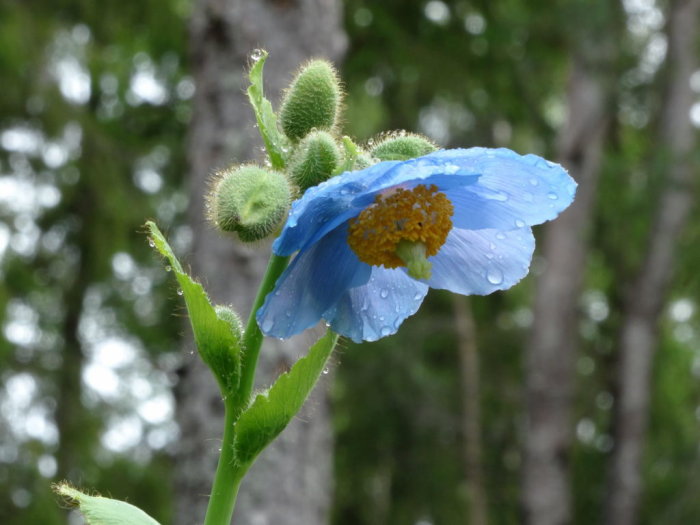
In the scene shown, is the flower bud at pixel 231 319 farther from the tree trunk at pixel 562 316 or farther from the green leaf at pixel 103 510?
the tree trunk at pixel 562 316

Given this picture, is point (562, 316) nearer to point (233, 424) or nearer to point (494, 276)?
point (494, 276)

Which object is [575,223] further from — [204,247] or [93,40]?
[204,247]

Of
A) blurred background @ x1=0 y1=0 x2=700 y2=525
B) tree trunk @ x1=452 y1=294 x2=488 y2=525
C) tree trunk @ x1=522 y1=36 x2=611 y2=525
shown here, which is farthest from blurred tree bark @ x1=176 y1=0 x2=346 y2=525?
tree trunk @ x1=452 y1=294 x2=488 y2=525

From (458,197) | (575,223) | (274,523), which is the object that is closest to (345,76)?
(575,223)

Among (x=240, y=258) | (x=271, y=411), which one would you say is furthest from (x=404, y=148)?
(x=240, y=258)

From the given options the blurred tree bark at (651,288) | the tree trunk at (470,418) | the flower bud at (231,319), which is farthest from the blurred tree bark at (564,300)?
the flower bud at (231,319)

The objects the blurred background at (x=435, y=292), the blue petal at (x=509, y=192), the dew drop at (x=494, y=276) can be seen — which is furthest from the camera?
the blurred background at (x=435, y=292)
